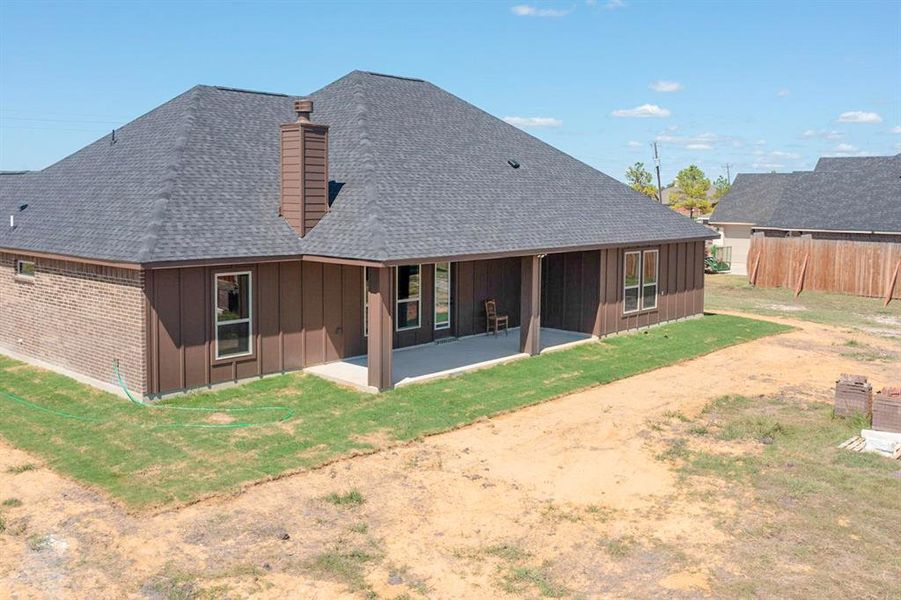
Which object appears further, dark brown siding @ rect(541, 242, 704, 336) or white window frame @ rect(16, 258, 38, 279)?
dark brown siding @ rect(541, 242, 704, 336)

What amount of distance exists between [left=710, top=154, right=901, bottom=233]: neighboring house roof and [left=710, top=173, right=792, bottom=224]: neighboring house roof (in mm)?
4780

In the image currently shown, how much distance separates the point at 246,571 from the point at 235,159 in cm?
1107

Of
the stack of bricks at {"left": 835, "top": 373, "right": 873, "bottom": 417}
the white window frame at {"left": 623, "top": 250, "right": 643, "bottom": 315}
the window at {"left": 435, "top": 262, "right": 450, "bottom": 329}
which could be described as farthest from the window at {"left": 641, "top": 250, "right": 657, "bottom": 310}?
the stack of bricks at {"left": 835, "top": 373, "right": 873, "bottom": 417}

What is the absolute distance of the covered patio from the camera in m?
15.9

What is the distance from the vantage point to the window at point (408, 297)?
18.1m

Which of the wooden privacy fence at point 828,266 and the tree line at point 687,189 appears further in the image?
the tree line at point 687,189

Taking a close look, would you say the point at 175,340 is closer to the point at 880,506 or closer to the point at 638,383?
the point at 638,383

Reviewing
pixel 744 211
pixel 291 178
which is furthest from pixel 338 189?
pixel 744 211

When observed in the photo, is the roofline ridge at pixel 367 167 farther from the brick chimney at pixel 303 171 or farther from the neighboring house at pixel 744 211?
the neighboring house at pixel 744 211

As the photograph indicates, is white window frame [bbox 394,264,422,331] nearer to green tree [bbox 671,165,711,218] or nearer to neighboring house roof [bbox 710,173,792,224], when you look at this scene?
neighboring house roof [bbox 710,173,792,224]

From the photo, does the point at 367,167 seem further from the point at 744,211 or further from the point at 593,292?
the point at 744,211

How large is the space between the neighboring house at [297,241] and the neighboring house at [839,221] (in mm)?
13634

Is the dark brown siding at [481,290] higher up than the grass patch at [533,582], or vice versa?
the dark brown siding at [481,290]

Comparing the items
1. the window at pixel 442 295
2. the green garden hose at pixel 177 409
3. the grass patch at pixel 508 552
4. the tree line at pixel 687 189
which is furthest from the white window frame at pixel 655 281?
the tree line at pixel 687 189
